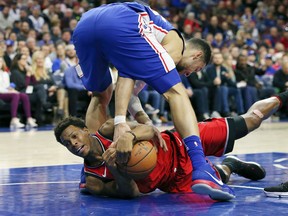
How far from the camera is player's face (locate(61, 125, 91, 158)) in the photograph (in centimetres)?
426

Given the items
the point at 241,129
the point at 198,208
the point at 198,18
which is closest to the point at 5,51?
the point at 198,18

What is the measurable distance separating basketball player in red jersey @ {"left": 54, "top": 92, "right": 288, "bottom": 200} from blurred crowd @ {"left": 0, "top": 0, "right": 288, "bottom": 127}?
268 inches

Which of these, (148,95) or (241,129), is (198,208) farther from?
(148,95)

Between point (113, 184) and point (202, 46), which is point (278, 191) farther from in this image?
point (202, 46)

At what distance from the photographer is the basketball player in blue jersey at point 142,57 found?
13.9 ft

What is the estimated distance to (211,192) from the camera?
12.9ft

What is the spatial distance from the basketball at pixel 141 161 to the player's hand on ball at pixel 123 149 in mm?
58

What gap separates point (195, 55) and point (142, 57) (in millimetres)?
509

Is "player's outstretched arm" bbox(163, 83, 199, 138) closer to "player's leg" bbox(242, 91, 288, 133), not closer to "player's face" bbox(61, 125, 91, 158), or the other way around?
"player's face" bbox(61, 125, 91, 158)

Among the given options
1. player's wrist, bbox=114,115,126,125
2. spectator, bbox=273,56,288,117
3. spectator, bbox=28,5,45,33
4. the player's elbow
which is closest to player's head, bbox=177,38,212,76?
the player's elbow

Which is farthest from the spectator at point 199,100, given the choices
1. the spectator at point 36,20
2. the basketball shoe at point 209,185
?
the basketball shoe at point 209,185

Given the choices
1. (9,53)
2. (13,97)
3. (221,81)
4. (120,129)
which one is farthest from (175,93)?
(221,81)

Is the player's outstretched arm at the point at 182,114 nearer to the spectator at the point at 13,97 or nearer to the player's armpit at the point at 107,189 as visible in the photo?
the player's armpit at the point at 107,189

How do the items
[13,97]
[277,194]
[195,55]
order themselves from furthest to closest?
[13,97]
[195,55]
[277,194]
